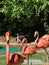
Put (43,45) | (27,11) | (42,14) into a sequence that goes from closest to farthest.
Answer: (43,45), (27,11), (42,14)

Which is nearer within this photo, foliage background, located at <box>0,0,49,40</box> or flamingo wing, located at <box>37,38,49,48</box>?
flamingo wing, located at <box>37,38,49,48</box>

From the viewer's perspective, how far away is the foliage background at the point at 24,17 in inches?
641

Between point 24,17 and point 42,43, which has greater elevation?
point 24,17

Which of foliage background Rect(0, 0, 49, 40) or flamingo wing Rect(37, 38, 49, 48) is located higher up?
foliage background Rect(0, 0, 49, 40)

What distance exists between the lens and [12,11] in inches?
652

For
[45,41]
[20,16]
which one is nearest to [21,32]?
[20,16]

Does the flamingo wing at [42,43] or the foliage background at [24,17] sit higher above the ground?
the foliage background at [24,17]

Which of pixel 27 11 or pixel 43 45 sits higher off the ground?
pixel 27 11

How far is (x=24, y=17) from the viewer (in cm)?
1769

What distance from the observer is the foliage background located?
53.4ft

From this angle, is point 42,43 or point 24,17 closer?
point 42,43

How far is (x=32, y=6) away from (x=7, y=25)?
2.32 metres

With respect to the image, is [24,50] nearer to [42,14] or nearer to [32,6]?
[32,6]

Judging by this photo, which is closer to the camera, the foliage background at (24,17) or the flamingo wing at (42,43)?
the flamingo wing at (42,43)
